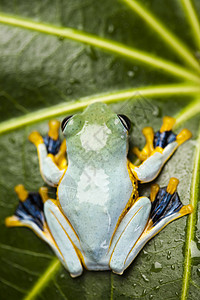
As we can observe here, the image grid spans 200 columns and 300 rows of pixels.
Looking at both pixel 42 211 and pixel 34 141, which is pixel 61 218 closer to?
pixel 42 211

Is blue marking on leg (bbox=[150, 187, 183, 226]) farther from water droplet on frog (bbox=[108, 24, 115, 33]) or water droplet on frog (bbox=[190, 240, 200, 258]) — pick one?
water droplet on frog (bbox=[108, 24, 115, 33])

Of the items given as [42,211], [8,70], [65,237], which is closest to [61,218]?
[65,237]

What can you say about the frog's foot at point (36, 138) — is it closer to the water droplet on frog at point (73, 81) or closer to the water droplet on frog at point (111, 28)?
the water droplet on frog at point (73, 81)

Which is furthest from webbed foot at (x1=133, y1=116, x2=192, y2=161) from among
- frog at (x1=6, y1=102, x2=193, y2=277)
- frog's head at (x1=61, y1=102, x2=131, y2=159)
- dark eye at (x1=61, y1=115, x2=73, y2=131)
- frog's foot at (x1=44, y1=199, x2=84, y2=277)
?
frog's foot at (x1=44, y1=199, x2=84, y2=277)

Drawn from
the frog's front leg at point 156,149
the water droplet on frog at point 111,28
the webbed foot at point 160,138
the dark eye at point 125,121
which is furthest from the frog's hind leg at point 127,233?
the water droplet on frog at point 111,28

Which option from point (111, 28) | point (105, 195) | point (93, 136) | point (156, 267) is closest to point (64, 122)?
point (93, 136)

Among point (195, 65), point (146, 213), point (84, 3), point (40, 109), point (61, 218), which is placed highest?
point (84, 3)
